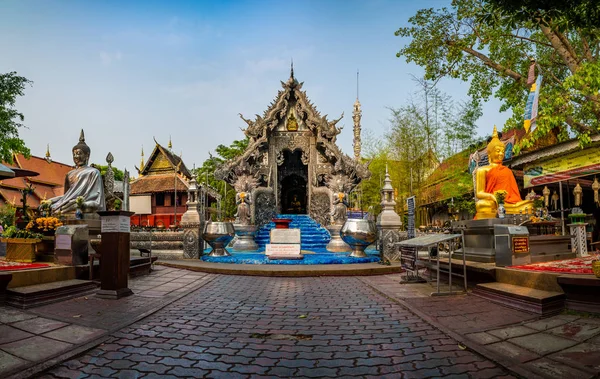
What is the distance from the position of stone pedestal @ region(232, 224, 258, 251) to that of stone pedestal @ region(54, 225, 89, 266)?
680cm

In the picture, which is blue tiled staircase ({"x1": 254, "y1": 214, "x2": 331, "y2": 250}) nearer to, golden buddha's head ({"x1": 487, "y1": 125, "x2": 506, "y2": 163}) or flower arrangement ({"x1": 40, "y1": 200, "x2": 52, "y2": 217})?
golden buddha's head ({"x1": 487, "y1": 125, "x2": 506, "y2": 163})

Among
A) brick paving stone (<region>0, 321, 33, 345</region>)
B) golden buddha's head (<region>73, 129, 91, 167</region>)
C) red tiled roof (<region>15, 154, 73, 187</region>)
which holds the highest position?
red tiled roof (<region>15, 154, 73, 187</region>)

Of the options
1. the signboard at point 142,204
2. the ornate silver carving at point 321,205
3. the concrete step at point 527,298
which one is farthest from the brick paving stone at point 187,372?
the ornate silver carving at point 321,205

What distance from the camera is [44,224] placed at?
22.8 ft

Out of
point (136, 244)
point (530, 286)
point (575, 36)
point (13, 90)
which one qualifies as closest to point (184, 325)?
point (530, 286)

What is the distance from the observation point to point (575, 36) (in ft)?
38.3

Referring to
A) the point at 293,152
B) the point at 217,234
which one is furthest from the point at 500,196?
the point at 293,152

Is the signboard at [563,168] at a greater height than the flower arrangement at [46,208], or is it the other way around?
the signboard at [563,168]

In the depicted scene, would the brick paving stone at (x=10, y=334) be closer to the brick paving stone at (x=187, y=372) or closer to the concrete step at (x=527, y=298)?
the brick paving stone at (x=187, y=372)

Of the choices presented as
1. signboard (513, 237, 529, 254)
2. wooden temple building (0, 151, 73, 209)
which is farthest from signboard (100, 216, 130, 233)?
wooden temple building (0, 151, 73, 209)

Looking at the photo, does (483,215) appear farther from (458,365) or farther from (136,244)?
(136,244)

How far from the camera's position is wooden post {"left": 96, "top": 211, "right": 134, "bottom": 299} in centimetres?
580

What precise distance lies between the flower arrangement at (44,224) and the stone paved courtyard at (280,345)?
11.1ft

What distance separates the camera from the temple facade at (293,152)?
52.3 ft
